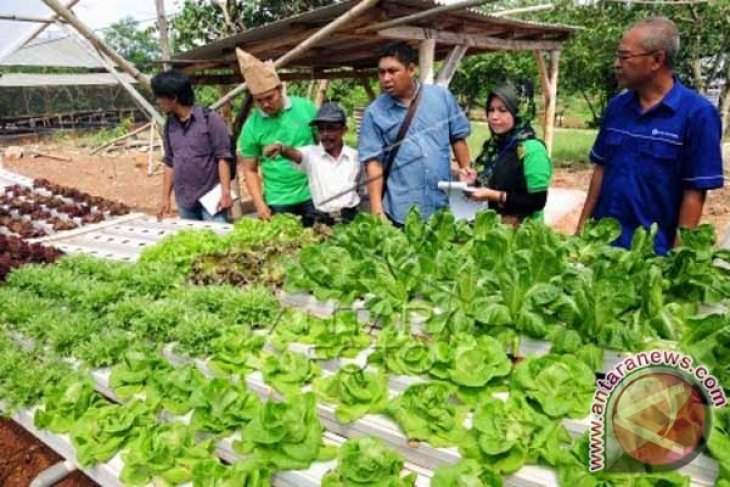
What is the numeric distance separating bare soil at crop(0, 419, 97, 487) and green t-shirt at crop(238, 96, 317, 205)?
2.09 metres

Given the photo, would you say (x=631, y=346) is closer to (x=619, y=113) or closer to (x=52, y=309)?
(x=619, y=113)

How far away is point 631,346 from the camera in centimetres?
163

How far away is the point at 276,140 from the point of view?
149 inches

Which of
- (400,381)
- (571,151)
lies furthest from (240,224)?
(571,151)

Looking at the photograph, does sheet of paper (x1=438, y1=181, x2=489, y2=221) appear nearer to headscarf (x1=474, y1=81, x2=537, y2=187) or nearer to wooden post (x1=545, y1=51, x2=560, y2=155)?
headscarf (x1=474, y1=81, x2=537, y2=187)

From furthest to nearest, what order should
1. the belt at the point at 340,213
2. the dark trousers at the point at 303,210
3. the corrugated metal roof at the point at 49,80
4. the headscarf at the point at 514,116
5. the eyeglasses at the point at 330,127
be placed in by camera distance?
the corrugated metal roof at the point at 49,80 → the dark trousers at the point at 303,210 → the belt at the point at 340,213 → the eyeglasses at the point at 330,127 → the headscarf at the point at 514,116

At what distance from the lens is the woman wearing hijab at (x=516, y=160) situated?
2867mm

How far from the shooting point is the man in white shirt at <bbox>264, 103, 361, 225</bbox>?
3.50 meters

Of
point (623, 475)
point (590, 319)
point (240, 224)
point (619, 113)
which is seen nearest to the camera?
point (623, 475)

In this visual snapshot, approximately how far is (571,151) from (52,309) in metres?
15.4

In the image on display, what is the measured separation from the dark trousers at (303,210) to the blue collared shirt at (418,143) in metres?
0.72

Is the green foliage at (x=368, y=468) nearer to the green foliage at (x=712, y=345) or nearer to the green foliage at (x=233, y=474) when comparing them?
the green foliage at (x=233, y=474)

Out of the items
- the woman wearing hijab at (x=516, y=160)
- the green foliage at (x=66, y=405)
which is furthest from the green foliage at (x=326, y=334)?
the woman wearing hijab at (x=516, y=160)

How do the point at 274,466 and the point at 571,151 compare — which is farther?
the point at 571,151
